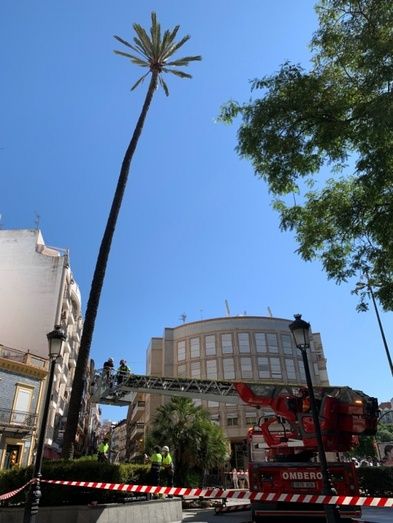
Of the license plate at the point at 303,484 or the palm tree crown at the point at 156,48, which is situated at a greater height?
the palm tree crown at the point at 156,48

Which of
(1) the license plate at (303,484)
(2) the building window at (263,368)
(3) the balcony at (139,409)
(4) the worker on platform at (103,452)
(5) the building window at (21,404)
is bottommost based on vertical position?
(1) the license plate at (303,484)

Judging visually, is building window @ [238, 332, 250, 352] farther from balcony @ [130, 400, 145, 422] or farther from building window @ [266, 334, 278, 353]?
balcony @ [130, 400, 145, 422]

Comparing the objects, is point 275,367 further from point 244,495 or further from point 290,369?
point 244,495

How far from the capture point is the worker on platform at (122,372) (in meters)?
21.9

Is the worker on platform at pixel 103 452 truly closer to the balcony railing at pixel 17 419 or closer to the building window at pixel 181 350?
the balcony railing at pixel 17 419

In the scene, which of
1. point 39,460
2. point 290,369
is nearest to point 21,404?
point 39,460

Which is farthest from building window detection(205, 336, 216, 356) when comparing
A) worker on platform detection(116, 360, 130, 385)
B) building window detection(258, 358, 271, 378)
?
worker on platform detection(116, 360, 130, 385)

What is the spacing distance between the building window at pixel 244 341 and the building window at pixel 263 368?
2168 mm

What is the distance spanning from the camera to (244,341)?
55156 millimetres

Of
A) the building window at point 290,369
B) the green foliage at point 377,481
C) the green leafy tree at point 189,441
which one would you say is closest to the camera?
the green foliage at point 377,481

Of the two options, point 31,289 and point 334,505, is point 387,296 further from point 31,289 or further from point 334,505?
point 31,289

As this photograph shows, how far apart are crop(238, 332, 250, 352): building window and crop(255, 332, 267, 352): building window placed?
3.83ft

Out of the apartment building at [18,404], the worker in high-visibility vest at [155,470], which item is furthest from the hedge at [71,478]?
the apartment building at [18,404]

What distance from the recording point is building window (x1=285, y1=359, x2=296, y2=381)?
54.1 m
